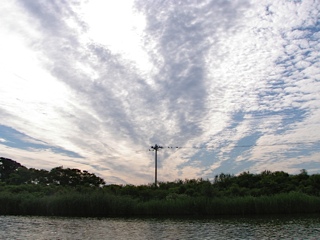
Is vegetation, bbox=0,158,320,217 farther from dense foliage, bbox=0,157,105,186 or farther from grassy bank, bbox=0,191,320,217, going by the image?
dense foliage, bbox=0,157,105,186

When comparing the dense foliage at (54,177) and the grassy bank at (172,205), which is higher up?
the dense foliage at (54,177)

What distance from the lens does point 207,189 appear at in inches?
1497

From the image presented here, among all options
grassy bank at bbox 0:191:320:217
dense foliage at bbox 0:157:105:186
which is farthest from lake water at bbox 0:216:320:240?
dense foliage at bbox 0:157:105:186

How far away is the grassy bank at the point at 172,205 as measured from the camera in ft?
119

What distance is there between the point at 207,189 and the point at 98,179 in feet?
135

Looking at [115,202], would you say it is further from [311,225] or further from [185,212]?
[311,225]

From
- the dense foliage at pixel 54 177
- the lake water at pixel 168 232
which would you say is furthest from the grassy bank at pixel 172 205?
the dense foliage at pixel 54 177

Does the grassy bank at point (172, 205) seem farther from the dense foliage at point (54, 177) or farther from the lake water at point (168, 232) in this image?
the dense foliage at point (54, 177)

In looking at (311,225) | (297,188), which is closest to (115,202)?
(311,225)

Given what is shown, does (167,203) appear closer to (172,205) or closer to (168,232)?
(172,205)

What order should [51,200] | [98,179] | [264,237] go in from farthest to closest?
[98,179]
[51,200]
[264,237]

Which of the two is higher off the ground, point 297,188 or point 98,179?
point 98,179

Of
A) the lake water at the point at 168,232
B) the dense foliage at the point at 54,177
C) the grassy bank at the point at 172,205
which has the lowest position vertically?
the lake water at the point at 168,232

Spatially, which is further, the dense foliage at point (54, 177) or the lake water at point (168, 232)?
the dense foliage at point (54, 177)
